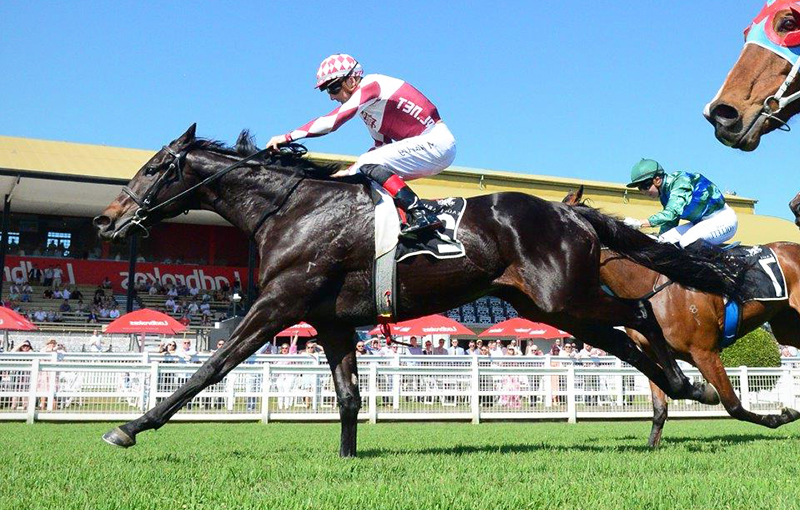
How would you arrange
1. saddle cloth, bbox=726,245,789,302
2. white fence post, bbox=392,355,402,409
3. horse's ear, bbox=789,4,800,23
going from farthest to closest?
1. white fence post, bbox=392,355,402,409
2. saddle cloth, bbox=726,245,789,302
3. horse's ear, bbox=789,4,800,23

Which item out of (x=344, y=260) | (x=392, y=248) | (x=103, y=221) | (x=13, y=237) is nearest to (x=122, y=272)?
(x=13, y=237)

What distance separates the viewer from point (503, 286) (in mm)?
6629

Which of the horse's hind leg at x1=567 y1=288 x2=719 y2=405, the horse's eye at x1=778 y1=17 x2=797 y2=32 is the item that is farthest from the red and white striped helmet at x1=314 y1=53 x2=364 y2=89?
the horse's eye at x1=778 y1=17 x2=797 y2=32

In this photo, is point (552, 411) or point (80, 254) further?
point (80, 254)

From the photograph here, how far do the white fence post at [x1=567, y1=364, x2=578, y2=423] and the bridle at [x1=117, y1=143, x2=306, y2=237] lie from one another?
35.4 ft

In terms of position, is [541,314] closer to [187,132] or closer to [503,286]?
[503,286]

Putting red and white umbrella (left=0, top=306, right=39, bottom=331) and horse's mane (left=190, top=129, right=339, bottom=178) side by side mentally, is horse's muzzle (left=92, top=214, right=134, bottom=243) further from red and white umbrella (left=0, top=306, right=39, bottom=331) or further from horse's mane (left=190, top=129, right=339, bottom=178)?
red and white umbrella (left=0, top=306, right=39, bottom=331)

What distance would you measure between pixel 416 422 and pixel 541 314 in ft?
30.5

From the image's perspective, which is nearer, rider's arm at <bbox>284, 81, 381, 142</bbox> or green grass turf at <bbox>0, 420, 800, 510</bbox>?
green grass turf at <bbox>0, 420, 800, 510</bbox>

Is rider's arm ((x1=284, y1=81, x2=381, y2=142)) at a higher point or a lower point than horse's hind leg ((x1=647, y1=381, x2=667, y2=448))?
higher

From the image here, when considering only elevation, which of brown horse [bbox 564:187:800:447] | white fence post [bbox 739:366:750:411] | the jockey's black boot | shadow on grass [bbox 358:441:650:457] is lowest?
shadow on grass [bbox 358:441:650:457]

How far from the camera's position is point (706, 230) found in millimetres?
8859

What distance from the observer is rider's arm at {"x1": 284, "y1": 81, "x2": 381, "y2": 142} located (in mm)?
6430

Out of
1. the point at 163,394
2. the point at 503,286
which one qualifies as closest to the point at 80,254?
the point at 163,394
